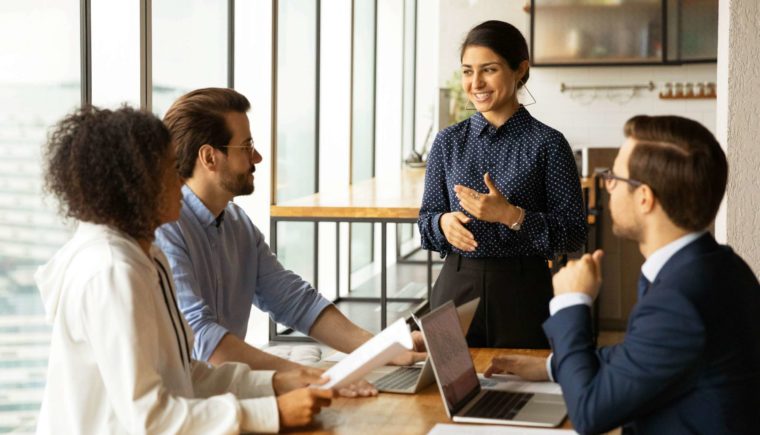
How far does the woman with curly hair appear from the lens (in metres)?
1.66

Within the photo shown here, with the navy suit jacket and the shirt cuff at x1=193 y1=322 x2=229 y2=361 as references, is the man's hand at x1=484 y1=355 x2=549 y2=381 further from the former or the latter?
the shirt cuff at x1=193 y1=322 x2=229 y2=361

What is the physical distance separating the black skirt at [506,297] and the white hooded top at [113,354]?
1133 mm

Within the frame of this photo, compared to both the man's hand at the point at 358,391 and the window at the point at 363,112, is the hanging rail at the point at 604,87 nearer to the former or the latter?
the window at the point at 363,112

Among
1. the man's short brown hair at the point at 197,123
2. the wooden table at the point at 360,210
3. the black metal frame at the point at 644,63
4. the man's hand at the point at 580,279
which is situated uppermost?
the black metal frame at the point at 644,63

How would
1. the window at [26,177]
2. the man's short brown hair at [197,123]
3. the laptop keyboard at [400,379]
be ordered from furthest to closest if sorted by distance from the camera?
the window at [26,177] → the man's short brown hair at [197,123] → the laptop keyboard at [400,379]

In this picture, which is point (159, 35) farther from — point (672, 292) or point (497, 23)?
point (672, 292)

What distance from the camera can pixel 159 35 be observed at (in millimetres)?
4547


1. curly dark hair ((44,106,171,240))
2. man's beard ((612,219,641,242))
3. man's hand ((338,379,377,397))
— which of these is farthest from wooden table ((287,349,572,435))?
curly dark hair ((44,106,171,240))

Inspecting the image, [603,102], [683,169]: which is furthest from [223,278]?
[603,102]

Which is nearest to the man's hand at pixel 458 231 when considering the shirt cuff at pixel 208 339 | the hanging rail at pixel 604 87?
the shirt cuff at pixel 208 339

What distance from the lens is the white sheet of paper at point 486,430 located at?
180cm

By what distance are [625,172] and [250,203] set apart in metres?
4.40

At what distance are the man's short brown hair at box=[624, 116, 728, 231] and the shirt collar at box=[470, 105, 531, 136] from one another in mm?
1183

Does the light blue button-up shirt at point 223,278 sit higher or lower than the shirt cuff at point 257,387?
higher
